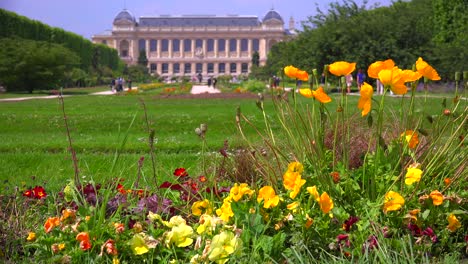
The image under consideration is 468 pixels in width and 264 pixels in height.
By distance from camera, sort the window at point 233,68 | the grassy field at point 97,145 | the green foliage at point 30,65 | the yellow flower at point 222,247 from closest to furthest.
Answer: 1. the yellow flower at point 222,247
2. the grassy field at point 97,145
3. the green foliage at point 30,65
4. the window at point 233,68

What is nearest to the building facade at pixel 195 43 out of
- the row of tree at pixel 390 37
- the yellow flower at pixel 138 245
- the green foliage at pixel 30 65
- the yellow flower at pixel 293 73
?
the green foliage at pixel 30 65

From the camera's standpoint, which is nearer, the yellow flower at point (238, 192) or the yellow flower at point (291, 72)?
the yellow flower at point (238, 192)

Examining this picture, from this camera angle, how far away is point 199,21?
10538 cm

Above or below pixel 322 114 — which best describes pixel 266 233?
below

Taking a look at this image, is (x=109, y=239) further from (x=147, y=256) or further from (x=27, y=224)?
(x=27, y=224)

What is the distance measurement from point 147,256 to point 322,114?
90 centimetres

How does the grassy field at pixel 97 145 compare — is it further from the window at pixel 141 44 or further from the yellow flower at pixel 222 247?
the window at pixel 141 44

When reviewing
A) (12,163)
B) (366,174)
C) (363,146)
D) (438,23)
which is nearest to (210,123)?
(12,163)

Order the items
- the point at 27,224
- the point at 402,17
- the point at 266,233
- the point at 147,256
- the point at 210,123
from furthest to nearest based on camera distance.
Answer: the point at 402,17 < the point at 210,123 < the point at 27,224 < the point at 266,233 < the point at 147,256

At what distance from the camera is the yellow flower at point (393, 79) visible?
2.84 m

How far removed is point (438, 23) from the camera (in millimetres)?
29812

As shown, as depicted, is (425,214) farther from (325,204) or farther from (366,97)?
(366,97)

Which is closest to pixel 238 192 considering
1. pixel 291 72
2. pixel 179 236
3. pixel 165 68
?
pixel 179 236

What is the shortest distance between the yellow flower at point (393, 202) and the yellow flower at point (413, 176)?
0.33 feet
